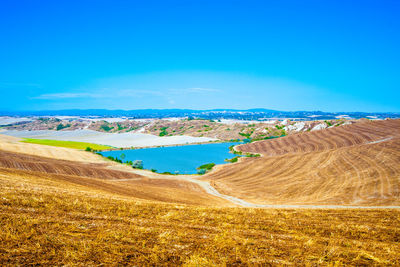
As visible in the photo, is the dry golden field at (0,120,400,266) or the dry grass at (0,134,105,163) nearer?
the dry golden field at (0,120,400,266)

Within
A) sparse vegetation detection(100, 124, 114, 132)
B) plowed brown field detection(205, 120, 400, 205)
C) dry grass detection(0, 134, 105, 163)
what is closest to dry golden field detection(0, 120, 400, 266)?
plowed brown field detection(205, 120, 400, 205)

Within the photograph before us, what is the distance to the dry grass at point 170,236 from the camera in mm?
5715

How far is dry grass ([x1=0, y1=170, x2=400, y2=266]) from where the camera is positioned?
571cm

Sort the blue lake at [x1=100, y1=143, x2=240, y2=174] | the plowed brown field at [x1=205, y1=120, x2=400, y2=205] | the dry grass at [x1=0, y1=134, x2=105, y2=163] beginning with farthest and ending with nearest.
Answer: the blue lake at [x1=100, y1=143, x2=240, y2=174] < the dry grass at [x1=0, y1=134, x2=105, y2=163] < the plowed brown field at [x1=205, y1=120, x2=400, y2=205]

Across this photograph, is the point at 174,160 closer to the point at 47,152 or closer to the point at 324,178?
the point at 47,152

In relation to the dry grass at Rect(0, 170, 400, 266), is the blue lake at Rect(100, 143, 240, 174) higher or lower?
lower

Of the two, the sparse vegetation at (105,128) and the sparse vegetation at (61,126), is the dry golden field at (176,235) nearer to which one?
the sparse vegetation at (105,128)

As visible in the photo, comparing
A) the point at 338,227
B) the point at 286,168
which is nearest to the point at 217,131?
the point at 286,168

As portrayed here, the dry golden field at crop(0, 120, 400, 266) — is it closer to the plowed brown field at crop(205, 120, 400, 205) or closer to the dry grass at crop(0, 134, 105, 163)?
the plowed brown field at crop(205, 120, 400, 205)

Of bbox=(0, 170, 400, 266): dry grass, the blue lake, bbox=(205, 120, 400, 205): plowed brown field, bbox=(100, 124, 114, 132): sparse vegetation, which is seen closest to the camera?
bbox=(0, 170, 400, 266): dry grass

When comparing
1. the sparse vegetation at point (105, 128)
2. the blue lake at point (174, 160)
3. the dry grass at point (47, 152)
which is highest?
the sparse vegetation at point (105, 128)

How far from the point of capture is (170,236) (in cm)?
705

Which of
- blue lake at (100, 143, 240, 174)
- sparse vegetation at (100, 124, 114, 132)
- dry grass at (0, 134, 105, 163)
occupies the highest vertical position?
sparse vegetation at (100, 124, 114, 132)

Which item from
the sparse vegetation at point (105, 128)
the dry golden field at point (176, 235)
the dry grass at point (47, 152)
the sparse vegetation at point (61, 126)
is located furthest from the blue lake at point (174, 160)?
the sparse vegetation at point (61, 126)
